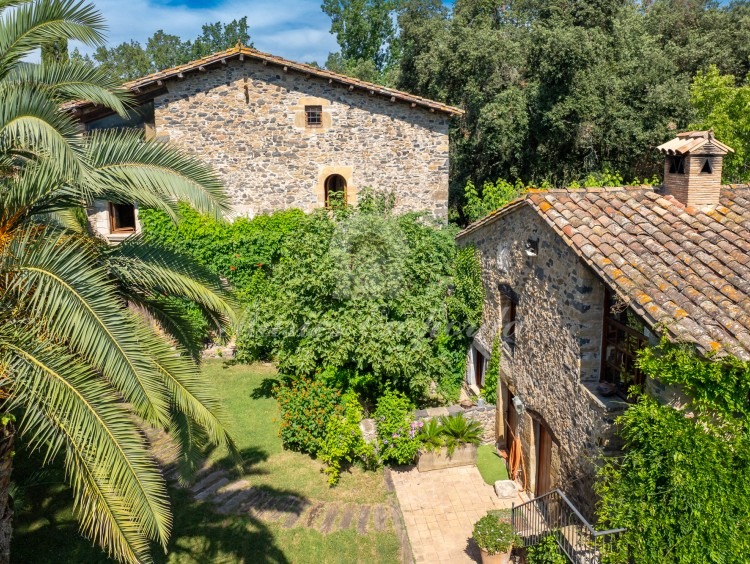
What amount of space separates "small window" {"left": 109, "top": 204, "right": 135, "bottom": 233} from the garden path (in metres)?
10.0

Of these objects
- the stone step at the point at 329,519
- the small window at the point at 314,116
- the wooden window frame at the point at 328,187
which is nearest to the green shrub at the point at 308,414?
the stone step at the point at 329,519

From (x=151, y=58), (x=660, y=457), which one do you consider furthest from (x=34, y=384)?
(x=151, y=58)

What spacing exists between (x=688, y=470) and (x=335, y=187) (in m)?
14.9

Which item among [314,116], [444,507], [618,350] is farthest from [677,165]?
[314,116]

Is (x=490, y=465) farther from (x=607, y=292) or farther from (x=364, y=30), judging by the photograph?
(x=364, y=30)

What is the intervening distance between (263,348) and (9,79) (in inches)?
480

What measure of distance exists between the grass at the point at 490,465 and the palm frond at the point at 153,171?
28.4ft

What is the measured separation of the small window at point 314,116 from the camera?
18.6 m

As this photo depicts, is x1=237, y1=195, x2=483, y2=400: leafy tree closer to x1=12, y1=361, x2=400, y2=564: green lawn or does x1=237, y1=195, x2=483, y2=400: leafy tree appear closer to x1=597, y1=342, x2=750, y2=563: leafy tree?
x1=12, y1=361, x2=400, y2=564: green lawn

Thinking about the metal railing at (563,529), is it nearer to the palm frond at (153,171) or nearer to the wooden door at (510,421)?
the wooden door at (510,421)

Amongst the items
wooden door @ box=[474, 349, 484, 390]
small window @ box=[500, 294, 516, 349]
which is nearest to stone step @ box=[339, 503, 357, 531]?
small window @ box=[500, 294, 516, 349]

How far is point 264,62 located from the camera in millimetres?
17906

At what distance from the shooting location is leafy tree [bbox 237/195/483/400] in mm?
13312

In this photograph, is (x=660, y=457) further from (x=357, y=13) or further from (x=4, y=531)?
(x=357, y=13)
